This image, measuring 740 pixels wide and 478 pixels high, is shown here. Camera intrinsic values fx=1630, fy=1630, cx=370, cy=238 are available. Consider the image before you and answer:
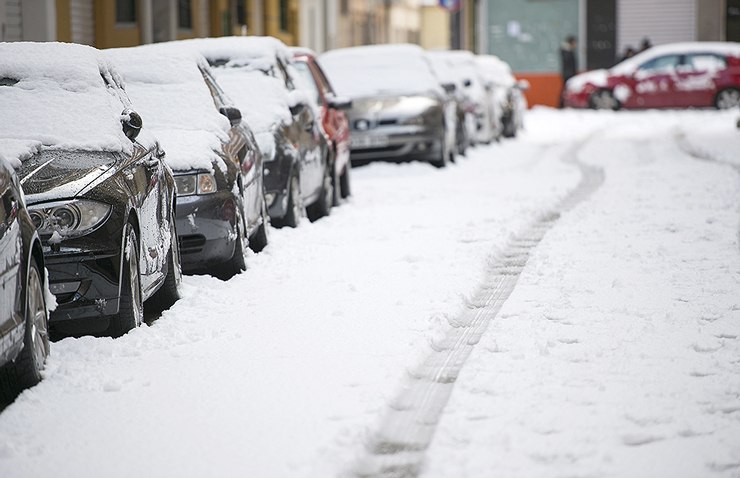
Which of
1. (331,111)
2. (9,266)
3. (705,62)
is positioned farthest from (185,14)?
(9,266)

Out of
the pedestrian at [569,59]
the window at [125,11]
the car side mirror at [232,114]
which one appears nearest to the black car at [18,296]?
the car side mirror at [232,114]

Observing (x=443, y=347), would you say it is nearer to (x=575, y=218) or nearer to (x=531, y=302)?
(x=531, y=302)

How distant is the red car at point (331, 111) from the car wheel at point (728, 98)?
26.7 metres

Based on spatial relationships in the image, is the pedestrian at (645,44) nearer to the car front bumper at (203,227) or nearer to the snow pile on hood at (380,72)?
the snow pile on hood at (380,72)

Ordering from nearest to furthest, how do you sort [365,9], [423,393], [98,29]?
[423,393]
[98,29]
[365,9]

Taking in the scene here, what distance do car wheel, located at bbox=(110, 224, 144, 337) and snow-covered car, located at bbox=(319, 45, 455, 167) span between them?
1287 centimetres

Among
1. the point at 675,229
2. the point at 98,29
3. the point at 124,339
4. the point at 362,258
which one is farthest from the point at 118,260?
the point at 98,29

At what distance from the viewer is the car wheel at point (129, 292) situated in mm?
7852

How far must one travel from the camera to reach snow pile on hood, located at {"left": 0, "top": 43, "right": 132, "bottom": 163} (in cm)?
834

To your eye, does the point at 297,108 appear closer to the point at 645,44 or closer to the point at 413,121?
the point at 413,121

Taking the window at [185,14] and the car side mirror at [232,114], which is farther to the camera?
the window at [185,14]

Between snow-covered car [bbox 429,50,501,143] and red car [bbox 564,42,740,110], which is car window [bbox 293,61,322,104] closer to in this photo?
snow-covered car [bbox 429,50,501,143]

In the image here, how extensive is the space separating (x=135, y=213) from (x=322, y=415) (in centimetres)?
229

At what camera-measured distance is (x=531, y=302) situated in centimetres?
910
